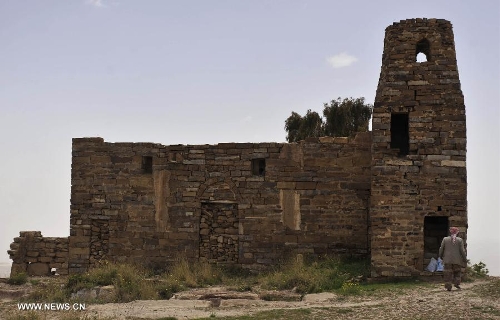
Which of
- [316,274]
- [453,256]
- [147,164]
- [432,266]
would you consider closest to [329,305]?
[316,274]

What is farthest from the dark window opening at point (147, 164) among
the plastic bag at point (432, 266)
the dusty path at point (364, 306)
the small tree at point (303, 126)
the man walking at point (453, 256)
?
the small tree at point (303, 126)

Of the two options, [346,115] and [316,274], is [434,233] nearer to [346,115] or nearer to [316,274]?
[316,274]

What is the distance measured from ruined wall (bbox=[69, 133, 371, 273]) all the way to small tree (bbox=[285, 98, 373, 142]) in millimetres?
8726

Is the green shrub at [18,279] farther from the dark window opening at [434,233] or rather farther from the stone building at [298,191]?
the dark window opening at [434,233]

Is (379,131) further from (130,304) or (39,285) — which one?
(39,285)

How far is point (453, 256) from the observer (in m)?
14.2

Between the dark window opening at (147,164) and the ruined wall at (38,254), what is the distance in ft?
9.34

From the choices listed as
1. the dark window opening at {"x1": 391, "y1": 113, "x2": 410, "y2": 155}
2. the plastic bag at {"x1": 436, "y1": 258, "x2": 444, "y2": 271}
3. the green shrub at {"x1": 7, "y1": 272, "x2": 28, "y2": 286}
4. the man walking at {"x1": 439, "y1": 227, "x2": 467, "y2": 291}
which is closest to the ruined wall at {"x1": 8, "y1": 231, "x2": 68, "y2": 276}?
the green shrub at {"x1": 7, "y1": 272, "x2": 28, "y2": 286}

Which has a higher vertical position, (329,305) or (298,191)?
(298,191)

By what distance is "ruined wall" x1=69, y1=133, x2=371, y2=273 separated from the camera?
1747 centimetres

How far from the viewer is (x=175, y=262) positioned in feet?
59.3

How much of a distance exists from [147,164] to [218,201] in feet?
7.43

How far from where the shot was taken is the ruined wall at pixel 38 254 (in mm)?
18875

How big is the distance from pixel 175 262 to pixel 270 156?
3628 mm
